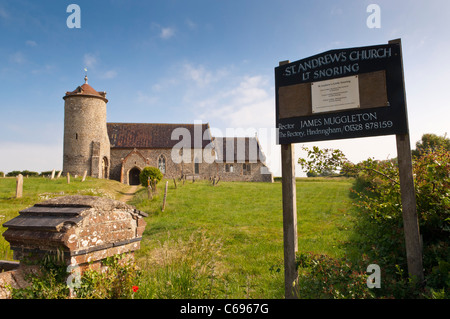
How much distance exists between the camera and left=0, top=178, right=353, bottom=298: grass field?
429 cm

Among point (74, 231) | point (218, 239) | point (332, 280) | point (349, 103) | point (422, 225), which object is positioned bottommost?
point (332, 280)

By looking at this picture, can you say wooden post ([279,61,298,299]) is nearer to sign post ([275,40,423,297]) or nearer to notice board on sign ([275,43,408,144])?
sign post ([275,40,423,297])

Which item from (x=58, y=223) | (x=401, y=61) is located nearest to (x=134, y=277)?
(x=58, y=223)

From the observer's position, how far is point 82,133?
3080cm

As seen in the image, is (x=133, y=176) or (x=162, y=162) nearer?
(x=133, y=176)

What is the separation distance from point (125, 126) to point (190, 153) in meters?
9.49

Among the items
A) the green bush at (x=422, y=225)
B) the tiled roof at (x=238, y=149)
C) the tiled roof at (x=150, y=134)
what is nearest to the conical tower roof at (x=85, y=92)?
the tiled roof at (x=150, y=134)

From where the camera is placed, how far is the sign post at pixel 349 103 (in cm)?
373

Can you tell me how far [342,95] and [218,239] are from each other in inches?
151

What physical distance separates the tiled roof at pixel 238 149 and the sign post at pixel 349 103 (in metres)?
35.3

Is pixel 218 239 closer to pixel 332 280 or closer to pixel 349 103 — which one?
pixel 332 280

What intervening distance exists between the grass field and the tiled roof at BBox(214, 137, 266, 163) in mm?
21119

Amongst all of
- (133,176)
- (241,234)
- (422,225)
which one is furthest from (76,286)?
(133,176)

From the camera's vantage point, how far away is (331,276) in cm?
379
